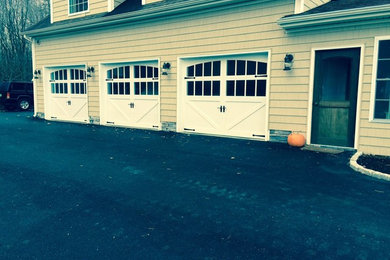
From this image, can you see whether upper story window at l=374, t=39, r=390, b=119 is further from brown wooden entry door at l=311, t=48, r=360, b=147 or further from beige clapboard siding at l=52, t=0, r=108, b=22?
beige clapboard siding at l=52, t=0, r=108, b=22

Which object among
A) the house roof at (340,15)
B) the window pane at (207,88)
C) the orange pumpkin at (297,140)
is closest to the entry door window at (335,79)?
the house roof at (340,15)

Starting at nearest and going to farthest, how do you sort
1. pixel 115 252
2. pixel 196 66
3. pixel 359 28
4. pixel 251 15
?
pixel 115 252 → pixel 359 28 → pixel 251 15 → pixel 196 66

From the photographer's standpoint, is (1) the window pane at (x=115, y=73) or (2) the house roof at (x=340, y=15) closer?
(2) the house roof at (x=340, y=15)

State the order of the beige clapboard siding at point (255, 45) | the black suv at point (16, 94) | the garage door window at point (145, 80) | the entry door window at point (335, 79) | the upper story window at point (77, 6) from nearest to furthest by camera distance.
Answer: the beige clapboard siding at point (255, 45) < the entry door window at point (335, 79) < the garage door window at point (145, 80) < the upper story window at point (77, 6) < the black suv at point (16, 94)

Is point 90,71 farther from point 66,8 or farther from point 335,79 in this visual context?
point 335,79

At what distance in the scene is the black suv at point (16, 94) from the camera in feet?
60.6

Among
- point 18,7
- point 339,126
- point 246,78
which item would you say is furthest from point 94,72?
point 18,7

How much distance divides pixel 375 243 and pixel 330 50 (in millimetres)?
5454

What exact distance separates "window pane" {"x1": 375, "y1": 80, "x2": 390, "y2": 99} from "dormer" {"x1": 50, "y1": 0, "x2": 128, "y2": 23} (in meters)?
9.49

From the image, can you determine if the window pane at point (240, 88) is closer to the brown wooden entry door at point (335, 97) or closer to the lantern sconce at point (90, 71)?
the brown wooden entry door at point (335, 97)

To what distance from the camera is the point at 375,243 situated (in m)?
2.90

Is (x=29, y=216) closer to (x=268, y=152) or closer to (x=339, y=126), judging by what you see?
(x=268, y=152)

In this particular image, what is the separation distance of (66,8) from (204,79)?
7658 mm

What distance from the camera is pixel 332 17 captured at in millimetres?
6859
